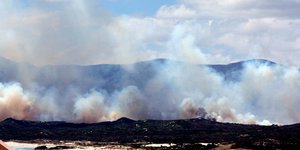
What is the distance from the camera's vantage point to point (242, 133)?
5910 inches

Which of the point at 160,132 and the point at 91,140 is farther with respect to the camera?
the point at 160,132

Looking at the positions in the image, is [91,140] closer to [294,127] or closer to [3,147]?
[294,127]

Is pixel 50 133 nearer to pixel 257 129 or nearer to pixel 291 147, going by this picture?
pixel 257 129

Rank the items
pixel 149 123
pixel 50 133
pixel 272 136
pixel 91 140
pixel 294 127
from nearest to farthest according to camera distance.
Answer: pixel 272 136 < pixel 91 140 < pixel 294 127 < pixel 50 133 < pixel 149 123

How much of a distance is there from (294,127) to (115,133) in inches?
1895

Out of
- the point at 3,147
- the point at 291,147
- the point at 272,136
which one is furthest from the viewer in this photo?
the point at 272,136

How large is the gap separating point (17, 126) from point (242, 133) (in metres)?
68.4

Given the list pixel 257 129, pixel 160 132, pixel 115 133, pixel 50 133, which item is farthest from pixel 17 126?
pixel 257 129

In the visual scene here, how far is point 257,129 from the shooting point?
158875 millimetres

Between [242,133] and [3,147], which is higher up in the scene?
[242,133]

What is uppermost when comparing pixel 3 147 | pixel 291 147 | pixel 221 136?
pixel 221 136

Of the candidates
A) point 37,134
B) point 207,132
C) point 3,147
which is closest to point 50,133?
point 37,134

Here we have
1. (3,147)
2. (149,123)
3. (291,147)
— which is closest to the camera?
(3,147)

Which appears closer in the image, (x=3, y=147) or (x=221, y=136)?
(x=3, y=147)
